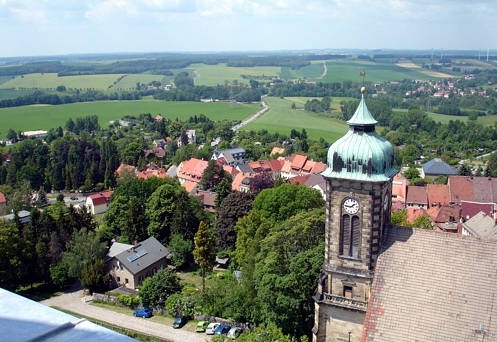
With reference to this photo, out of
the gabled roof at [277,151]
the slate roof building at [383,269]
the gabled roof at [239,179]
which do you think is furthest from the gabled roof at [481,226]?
the gabled roof at [277,151]

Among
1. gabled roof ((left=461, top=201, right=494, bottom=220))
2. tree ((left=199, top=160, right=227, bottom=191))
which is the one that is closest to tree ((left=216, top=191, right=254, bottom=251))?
gabled roof ((left=461, top=201, right=494, bottom=220))

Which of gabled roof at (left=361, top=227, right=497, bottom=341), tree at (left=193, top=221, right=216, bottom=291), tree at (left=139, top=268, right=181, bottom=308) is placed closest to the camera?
gabled roof at (left=361, top=227, right=497, bottom=341)

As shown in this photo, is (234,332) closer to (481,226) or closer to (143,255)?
(143,255)

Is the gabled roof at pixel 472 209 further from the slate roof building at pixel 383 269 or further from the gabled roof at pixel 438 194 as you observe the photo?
the slate roof building at pixel 383 269

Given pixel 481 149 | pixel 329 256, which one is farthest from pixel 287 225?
pixel 481 149

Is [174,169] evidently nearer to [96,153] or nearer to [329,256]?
[96,153]

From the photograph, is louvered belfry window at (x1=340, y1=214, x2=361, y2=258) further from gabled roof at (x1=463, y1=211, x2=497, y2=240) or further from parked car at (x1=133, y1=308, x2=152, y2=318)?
gabled roof at (x1=463, y1=211, x2=497, y2=240)
